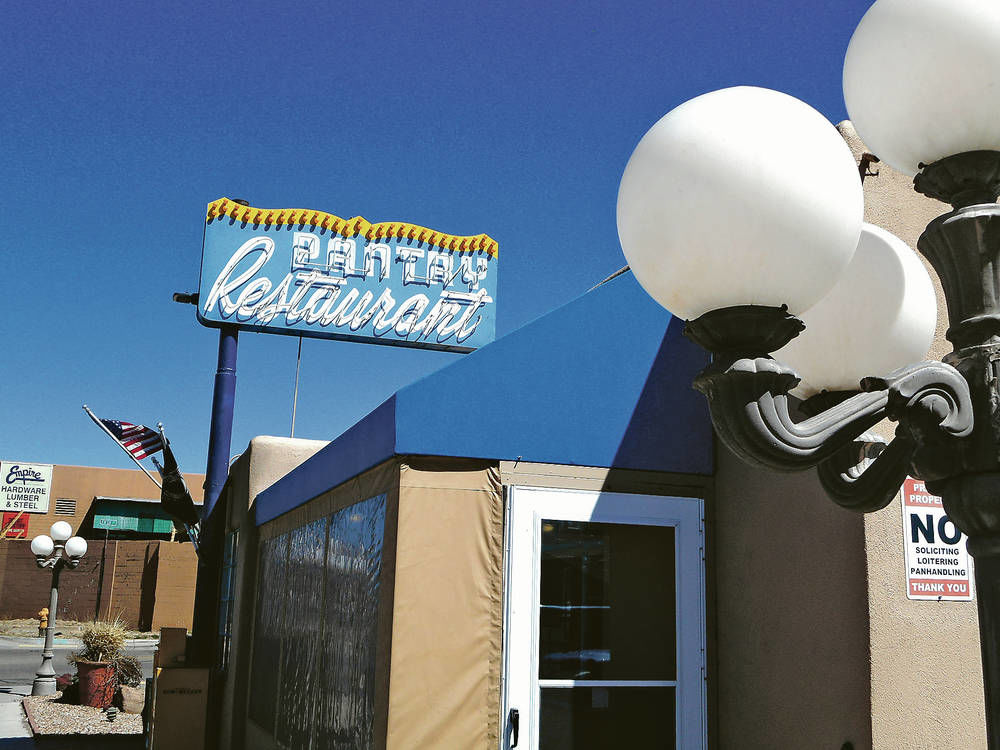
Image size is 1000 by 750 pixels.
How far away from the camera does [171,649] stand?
11.7 meters

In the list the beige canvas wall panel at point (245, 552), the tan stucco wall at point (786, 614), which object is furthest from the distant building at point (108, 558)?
the tan stucco wall at point (786, 614)

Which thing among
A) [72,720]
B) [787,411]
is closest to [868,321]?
[787,411]

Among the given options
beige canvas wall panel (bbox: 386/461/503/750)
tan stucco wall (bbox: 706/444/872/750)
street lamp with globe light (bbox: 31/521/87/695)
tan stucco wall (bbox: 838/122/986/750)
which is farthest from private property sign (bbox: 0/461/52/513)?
tan stucco wall (bbox: 838/122/986/750)

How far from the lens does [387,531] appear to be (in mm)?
5410

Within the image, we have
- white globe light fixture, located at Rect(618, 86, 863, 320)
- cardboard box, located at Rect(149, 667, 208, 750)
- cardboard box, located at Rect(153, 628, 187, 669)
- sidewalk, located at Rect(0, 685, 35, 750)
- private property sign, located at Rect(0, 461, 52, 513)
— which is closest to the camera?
white globe light fixture, located at Rect(618, 86, 863, 320)

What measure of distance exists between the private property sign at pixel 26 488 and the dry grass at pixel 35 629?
9.43 m

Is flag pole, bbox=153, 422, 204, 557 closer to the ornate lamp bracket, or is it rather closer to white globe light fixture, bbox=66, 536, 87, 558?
white globe light fixture, bbox=66, 536, 87, 558

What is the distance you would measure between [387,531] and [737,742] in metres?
2.26

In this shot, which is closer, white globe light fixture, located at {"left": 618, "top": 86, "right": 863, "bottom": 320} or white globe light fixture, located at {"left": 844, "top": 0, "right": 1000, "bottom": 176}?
white globe light fixture, located at {"left": 618, "top": 86, "right": 863, "bottom": 320}

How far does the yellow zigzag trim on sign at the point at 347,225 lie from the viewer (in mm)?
15277

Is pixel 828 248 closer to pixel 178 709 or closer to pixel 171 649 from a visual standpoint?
pixel 178 709

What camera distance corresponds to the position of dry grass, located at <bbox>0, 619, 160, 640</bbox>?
3297 cm

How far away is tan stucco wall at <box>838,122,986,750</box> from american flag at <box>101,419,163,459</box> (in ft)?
43.2

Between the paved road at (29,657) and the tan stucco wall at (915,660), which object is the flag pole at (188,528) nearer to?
the paved road at (29,657)
